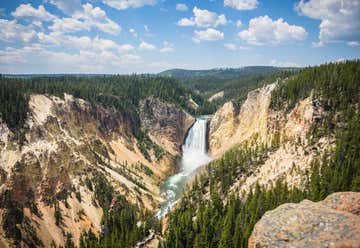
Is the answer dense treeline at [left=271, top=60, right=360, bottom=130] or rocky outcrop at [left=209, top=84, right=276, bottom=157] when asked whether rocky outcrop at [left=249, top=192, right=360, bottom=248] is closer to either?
dense treeline at [left=271, top=60, right=360, bottom=130]

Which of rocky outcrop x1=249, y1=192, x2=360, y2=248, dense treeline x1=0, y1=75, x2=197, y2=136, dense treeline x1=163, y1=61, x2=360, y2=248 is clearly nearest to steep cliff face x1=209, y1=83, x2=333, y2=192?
dense treeline x1=163, y1=61, x2=360, y2=248

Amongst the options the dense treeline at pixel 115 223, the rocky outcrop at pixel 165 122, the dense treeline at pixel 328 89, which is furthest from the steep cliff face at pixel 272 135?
the dense treeline at pixel 115 223

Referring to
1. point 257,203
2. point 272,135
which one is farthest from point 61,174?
point 272,135

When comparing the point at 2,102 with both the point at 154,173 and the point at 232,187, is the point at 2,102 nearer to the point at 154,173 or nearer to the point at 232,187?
the point at 154,173

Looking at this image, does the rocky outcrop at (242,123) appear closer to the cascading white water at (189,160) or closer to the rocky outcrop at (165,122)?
the cascading white water at (189,160)

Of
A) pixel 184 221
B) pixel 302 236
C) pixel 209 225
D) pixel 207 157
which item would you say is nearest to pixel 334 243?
pixel 302 236

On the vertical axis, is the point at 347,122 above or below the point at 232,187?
above
